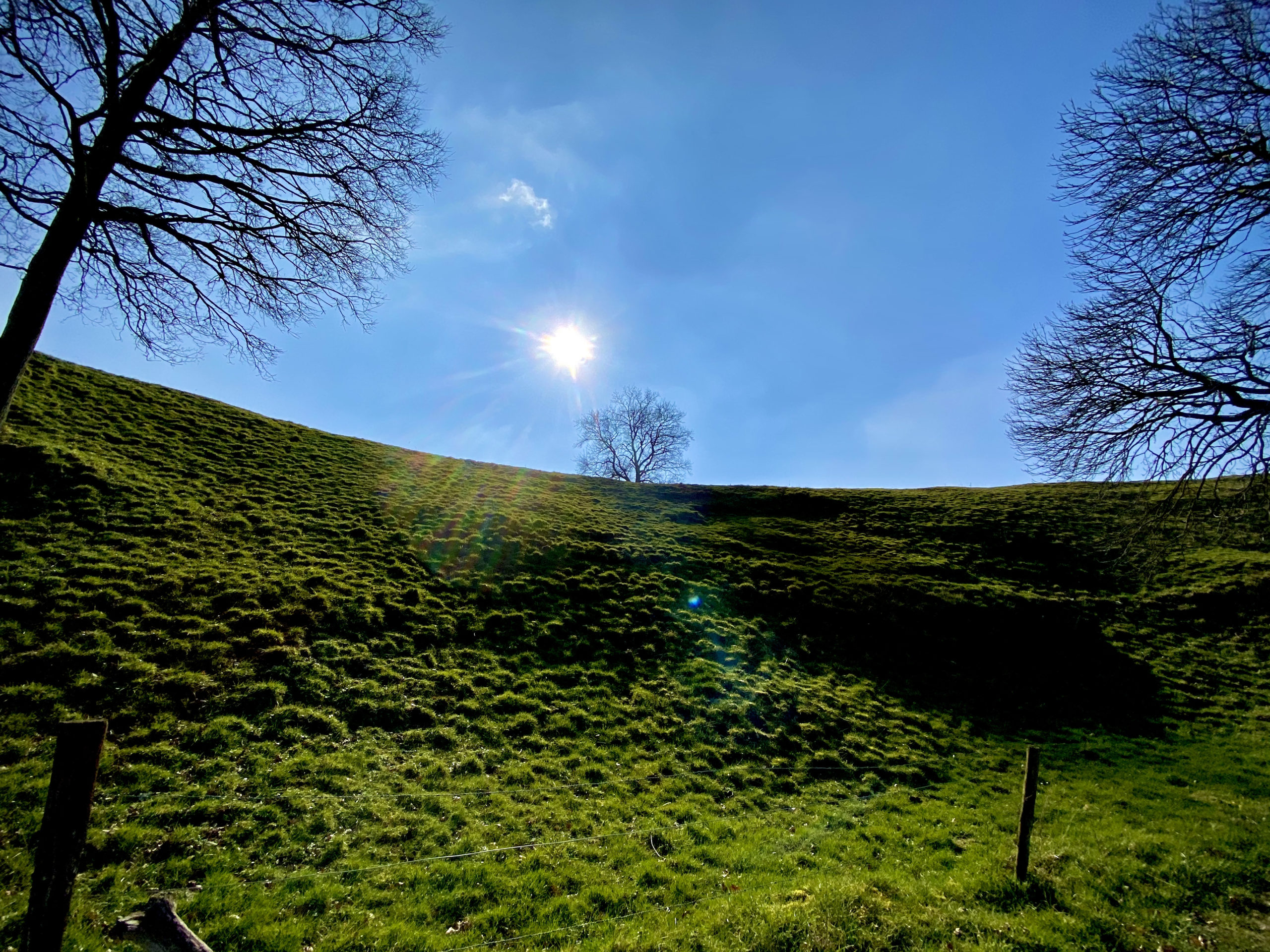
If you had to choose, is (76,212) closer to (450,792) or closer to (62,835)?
(62,835)

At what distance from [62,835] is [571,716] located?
1005 cm

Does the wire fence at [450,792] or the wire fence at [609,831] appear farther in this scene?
the wire fence at [450,792]

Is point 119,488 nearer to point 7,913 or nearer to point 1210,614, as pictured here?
point 7,913

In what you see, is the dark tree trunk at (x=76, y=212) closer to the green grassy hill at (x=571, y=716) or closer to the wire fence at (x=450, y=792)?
the wire fence at (x=450, y=792)

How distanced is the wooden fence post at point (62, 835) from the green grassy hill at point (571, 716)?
2990mm

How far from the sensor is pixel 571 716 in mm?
12602

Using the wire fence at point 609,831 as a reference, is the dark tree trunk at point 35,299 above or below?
above

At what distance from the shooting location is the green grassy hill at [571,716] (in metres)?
6.71

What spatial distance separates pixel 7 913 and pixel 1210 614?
117ft

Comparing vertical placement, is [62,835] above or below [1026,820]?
above

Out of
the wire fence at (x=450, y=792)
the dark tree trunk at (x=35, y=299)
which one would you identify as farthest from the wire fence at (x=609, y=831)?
the dark tree trunk at (x=35, y=299)

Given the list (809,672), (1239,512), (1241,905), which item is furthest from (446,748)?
(1239,512)

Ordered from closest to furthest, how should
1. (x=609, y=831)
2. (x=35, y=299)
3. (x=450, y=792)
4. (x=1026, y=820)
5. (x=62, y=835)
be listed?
(x=62, y=835) → (x=35, y=299) → (x=1026, y=820) → (x=609, y=831) → (x=450, y=792)

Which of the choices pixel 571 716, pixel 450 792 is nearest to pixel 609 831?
pixel 450 792
